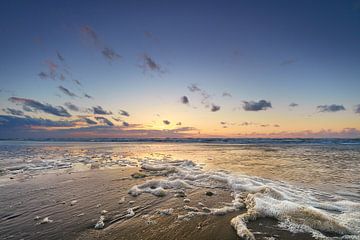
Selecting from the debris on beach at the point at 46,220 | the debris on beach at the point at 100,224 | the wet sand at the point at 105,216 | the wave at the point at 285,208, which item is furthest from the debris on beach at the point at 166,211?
the debris on beach at the point at 46,220

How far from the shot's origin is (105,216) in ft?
18.6

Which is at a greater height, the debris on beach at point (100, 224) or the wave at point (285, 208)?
the wave at point (285, 208)

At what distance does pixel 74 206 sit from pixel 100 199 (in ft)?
2.96

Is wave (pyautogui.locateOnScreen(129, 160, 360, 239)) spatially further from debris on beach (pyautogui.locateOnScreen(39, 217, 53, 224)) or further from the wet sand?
debris on beach (pyautogui.locateOnScreen(39, 217, 53, 224))

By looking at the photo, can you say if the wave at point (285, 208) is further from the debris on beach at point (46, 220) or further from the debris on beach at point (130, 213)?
the debris on beach at point (46, 220)

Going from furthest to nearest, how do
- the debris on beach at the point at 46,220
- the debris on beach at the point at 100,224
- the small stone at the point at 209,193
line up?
the small stone at the point at 209,193 < the debris on beach at the point at 46,220 < the debris on beach at the point at 100,224

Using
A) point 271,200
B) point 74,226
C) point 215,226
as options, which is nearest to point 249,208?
point 271,200

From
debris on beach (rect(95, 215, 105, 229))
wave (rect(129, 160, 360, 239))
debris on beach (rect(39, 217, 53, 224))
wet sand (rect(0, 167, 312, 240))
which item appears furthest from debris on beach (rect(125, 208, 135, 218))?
debris on beach (rect(39, 217, 53, 224))

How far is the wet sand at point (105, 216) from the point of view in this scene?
4699mm

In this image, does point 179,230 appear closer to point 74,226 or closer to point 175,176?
point 74,226

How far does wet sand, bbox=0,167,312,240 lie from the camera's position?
4699 mm

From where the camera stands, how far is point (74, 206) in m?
6.47

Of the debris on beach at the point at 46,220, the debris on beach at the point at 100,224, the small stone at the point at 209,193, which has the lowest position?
the debris on beach at the point at 46,220

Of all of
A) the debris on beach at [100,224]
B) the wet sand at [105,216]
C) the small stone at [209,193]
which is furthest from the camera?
the small stone at [209,193]
